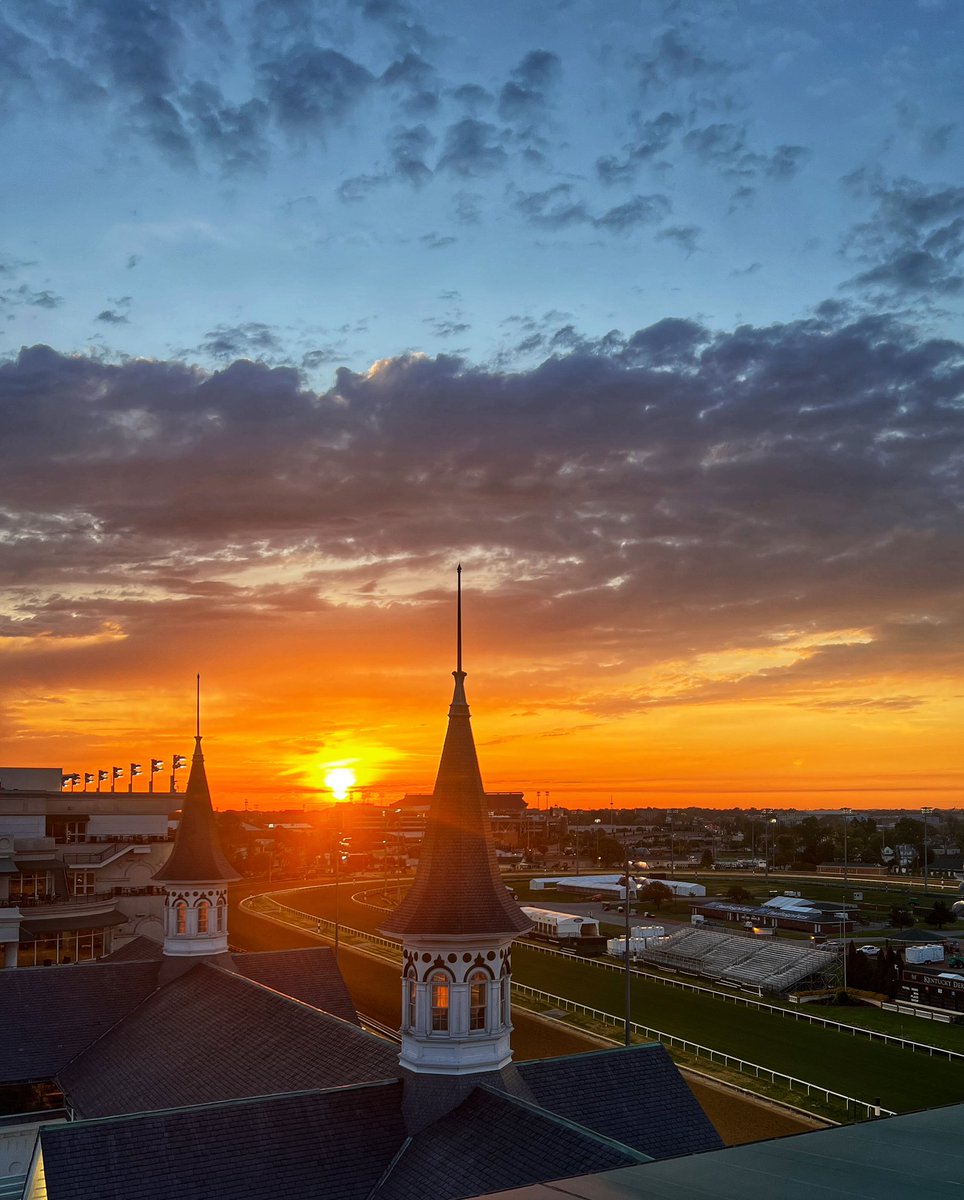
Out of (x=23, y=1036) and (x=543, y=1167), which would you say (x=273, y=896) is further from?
(x=543, y=1167)

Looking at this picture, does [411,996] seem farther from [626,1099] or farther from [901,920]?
[901,920]

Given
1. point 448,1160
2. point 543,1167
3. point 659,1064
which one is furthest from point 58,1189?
point 659,1064

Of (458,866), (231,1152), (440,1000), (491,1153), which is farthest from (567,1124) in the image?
(458,866)

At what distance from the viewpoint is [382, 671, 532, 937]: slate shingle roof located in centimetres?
2605

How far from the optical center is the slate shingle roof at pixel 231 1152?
21875 mm

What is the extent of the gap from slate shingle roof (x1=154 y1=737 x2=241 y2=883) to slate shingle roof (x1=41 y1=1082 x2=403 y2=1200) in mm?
23119

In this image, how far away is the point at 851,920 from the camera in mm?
112062

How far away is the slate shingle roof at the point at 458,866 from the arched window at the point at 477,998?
1223mm

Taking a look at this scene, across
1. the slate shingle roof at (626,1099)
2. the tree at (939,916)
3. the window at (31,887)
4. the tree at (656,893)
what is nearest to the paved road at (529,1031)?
the slate shingle roof at (626,1099)

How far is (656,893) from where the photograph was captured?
130250mm

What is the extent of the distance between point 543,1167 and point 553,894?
131610mm

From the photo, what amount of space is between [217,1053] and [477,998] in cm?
1047

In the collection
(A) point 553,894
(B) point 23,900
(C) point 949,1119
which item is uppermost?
(C) point 949,1119

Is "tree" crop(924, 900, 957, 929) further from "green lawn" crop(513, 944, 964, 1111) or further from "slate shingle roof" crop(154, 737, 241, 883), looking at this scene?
"slate shingle roof" crop(154, 737, 241, 883)
